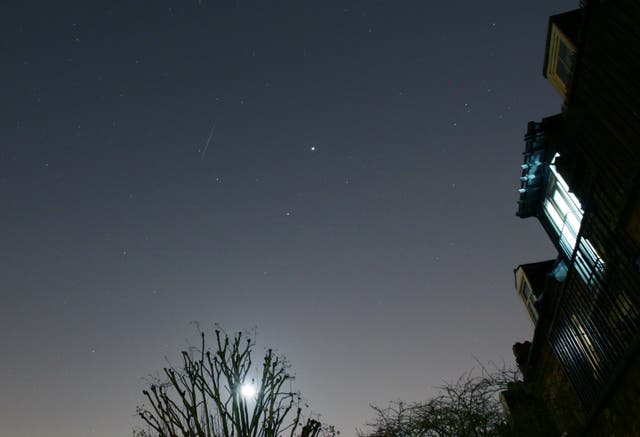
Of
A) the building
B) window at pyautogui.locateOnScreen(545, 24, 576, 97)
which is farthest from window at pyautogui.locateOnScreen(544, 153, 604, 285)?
window at pyautogui.locateOnScreen(545, 24, 576, 97)

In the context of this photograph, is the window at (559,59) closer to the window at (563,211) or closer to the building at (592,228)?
the building at (592,228)

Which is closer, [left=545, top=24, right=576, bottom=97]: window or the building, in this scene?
the building

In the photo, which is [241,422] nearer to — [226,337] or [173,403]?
[173,403]

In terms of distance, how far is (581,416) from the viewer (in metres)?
11.4

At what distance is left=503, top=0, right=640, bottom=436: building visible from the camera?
9.09 meters

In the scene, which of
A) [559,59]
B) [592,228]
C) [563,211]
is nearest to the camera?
[592,228]

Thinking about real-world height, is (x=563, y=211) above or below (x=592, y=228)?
above

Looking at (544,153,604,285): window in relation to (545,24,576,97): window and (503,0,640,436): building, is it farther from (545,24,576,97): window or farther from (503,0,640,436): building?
(545,24,576,97): window

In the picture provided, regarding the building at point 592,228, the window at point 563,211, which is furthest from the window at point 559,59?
the window at point 563,211

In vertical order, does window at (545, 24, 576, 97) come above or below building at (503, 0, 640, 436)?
above

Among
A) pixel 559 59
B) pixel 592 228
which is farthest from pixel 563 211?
pixel 559 59

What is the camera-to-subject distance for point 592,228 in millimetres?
10242

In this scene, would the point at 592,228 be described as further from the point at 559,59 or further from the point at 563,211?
the point at 559,59

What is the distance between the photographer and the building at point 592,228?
29.8 feet
